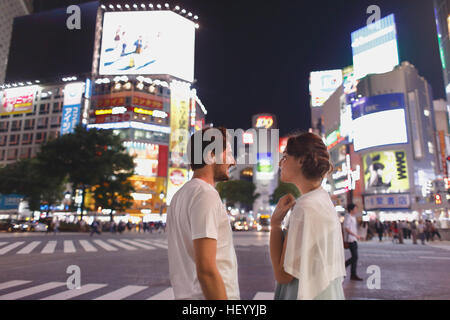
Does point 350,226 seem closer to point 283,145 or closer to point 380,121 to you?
point 380,121

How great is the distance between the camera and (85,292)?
6.49 meters

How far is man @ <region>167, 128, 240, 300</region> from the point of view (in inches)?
71.9

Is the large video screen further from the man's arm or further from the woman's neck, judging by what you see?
the man's arm

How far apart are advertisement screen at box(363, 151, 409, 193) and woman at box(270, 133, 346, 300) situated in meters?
50.0

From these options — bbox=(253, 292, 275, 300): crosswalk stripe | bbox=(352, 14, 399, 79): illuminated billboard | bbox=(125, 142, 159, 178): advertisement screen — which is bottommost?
bbox=(253, 292, 275, 300): crosswalk stripe

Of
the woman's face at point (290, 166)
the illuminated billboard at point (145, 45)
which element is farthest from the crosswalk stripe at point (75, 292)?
the illuminated billboard at point (145, 45)

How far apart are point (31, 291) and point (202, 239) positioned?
641 cm

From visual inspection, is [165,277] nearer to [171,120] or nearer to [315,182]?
[315,182]

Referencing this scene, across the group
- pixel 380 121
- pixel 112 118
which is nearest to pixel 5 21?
pixel 112 118

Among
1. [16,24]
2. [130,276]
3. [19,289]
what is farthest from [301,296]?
[16,24]

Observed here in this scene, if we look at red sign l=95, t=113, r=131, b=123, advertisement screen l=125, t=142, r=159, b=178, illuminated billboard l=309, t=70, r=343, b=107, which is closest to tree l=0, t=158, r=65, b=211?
advertisement screen l=125, t=142, r=159, b=178

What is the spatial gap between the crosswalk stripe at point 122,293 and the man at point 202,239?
182 inches

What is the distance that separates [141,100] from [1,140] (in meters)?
32.6

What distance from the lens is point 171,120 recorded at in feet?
221
